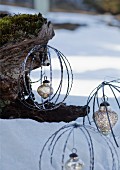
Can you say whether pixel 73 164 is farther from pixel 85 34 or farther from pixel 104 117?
pixel 85 34

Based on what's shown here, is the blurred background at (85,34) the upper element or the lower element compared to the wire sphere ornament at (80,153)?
upper

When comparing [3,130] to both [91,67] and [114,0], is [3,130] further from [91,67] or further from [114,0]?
[114,0]

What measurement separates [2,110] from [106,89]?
1.08 meters

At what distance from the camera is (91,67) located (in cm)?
432

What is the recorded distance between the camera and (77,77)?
3783 mm

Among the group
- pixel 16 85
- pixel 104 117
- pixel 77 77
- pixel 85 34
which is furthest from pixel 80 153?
pixel 85 34

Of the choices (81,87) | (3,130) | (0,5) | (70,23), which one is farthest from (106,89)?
(0,5)

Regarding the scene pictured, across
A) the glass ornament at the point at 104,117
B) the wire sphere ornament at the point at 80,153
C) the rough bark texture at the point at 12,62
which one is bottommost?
the wire sphere ornament at the point at 80,153

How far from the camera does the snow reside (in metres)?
1.98

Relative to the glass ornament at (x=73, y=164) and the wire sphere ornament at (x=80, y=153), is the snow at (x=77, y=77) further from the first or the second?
the glass ornament at (x=73, y=164)

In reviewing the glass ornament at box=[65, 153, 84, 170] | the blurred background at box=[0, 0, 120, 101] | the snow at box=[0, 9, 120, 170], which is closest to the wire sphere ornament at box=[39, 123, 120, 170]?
the snow at box=[0, 9, 120, 170]

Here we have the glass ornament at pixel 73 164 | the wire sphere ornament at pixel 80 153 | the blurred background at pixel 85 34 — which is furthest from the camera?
the blurred background at pixel 85 34

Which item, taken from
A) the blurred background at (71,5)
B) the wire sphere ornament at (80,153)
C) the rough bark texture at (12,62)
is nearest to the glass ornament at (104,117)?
the wire sphere ornament at (80,153)

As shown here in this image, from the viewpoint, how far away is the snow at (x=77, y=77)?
198cm
